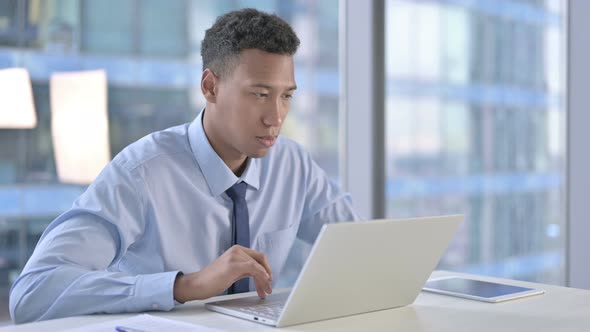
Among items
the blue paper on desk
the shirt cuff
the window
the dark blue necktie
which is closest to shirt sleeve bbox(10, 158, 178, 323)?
the shirt cuff

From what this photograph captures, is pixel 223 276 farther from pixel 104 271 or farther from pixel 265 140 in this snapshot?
pixel 265 140

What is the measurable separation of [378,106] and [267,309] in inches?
78.8

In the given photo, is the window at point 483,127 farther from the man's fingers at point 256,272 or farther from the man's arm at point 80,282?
the man's arm at point 80,282

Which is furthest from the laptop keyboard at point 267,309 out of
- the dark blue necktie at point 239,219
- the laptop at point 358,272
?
the dark blue necktie at point 239,219

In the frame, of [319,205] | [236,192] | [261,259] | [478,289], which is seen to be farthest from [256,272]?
[319,205]

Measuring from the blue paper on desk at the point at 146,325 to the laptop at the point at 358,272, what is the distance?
0.44 ft

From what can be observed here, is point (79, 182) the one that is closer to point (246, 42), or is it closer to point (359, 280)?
point (246, 42)

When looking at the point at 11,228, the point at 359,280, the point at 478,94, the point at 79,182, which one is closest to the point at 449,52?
the point at 478,94

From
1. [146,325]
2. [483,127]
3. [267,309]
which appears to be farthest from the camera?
[483,127]

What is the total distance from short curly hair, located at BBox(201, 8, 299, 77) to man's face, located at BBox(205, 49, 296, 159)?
2 cm

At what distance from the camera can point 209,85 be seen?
6.25ft

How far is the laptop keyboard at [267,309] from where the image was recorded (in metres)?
1.37

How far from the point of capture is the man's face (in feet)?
5.81

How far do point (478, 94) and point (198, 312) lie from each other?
2.18 meters
